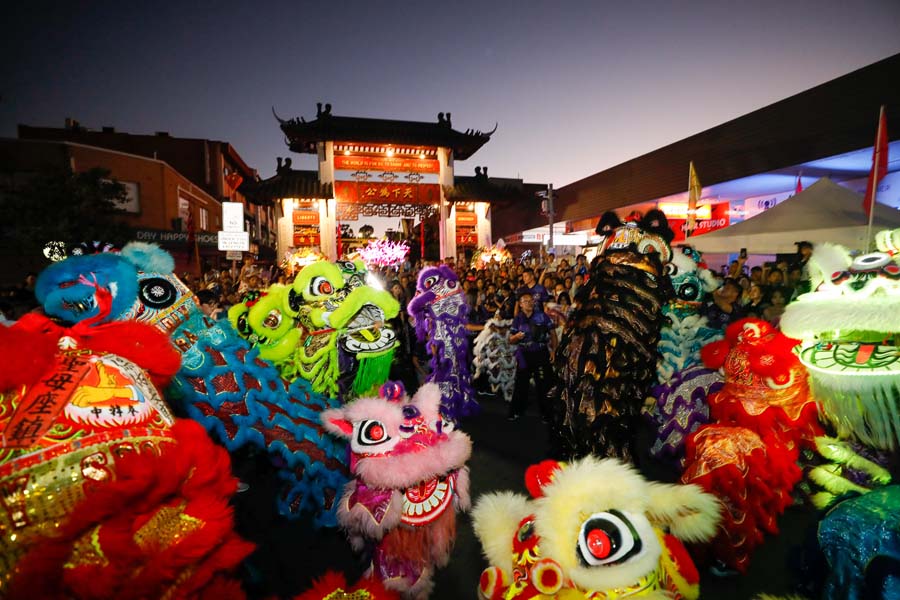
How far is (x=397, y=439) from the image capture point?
6.73 ft

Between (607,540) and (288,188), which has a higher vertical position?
(288,188)

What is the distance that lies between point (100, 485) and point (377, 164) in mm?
20656

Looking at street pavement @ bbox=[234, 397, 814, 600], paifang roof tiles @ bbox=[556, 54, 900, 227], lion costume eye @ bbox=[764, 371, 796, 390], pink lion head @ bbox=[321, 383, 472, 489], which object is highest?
paifang roof tiles @ bbox=[556, 54, 900, 227]

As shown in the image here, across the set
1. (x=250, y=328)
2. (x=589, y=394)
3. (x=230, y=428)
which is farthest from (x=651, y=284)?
(x=250, y=328)

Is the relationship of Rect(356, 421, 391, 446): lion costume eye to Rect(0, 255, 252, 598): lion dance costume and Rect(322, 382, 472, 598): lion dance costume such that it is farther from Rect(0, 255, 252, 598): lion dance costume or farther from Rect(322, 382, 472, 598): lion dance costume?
Rect(0, 255, 252, 598): lion dance costume

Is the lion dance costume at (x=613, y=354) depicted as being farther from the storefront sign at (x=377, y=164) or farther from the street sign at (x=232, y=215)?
the storefront sign at (x=377, y=164)

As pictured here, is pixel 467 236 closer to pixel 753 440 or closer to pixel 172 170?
pixel 172 170

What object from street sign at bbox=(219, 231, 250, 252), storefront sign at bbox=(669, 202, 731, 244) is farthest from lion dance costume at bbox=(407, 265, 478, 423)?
storefront sign at bbox=(669, 202, 731, 244)

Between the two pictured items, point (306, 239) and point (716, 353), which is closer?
point (716, 353)

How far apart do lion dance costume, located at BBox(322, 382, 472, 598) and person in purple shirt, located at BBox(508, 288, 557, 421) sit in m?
2.78

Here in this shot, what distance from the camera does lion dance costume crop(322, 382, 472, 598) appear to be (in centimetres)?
199

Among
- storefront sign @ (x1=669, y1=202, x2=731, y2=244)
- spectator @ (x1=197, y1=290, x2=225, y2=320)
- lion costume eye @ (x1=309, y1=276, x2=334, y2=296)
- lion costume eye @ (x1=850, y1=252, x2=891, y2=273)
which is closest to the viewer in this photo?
lion costume eye @ (x1=850, y1=252, x2=891, y2=273)

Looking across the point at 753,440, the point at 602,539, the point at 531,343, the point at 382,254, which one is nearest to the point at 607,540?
the point at 602,539

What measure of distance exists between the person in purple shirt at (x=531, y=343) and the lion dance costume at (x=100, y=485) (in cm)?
396
